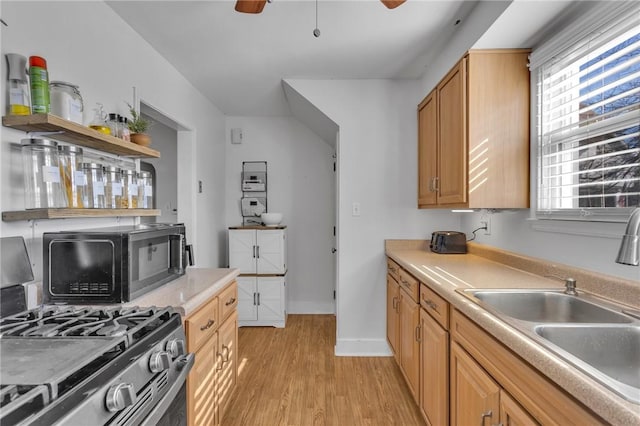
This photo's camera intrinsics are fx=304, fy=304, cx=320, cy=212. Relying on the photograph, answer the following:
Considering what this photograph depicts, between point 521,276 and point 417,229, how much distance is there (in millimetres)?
1195

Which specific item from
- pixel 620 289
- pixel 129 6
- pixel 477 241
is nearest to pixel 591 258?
pixel 620 289

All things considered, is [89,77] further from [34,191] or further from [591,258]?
[591,258]

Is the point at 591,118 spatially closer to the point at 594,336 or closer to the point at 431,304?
the point at 594,336

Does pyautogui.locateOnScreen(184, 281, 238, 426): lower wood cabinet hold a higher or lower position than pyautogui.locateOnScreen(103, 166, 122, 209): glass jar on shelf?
lower

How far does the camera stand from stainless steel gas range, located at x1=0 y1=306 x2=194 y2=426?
63 centimetres

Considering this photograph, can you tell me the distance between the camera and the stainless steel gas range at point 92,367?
0.63 metres

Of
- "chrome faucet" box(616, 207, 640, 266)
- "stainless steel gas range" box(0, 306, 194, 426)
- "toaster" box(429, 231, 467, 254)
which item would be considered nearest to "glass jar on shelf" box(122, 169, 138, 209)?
"stainless steel gas range" box(0, 306, 194, 426)

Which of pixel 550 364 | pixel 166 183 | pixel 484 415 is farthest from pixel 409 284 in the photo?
pixel 166 183

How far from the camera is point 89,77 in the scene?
5.22 ft

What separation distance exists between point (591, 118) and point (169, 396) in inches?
82.0

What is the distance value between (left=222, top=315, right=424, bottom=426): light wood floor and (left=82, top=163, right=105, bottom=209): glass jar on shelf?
150 cm

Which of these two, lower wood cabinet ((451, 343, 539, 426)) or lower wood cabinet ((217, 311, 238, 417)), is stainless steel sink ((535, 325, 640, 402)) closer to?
lower wood cabinet ((451, 343, 539, 426))

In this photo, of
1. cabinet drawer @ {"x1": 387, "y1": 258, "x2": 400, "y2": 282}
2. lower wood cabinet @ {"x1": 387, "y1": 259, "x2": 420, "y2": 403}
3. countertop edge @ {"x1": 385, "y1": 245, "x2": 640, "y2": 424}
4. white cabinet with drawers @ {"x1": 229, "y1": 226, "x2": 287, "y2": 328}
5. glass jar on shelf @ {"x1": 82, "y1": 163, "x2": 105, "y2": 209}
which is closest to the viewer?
countertop edge @ {"x1": 385, "y1": 245, "x2": 640, "y2": 424}

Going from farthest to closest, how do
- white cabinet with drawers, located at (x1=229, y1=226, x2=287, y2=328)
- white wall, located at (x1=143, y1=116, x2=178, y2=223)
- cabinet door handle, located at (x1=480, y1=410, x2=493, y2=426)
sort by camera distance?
white wall, located at (x1=143, y1=116, x2=178, y2=223)
white cabinet with drawers, located at (x1=229, y1=226, x2=287, y2=328)
cabinet door handle, located at (x1=480, y1=410, x2=493, y2=426)
